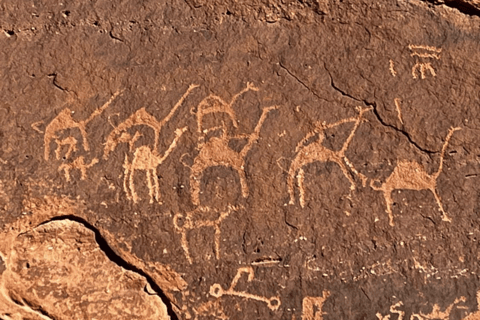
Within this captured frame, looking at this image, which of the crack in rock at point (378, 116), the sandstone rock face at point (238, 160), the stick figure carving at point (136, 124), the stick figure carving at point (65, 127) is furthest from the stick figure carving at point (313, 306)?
the stick figure carving at point (65, 127)

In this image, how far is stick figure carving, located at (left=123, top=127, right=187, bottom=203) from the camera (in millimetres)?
2039

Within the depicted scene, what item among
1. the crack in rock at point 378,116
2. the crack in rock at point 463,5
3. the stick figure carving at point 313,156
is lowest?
the stick figure carving at point 313,156

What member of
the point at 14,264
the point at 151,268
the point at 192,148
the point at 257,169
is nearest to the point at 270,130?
the point at 257,169

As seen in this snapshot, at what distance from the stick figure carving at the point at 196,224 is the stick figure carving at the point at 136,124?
0.28 metres

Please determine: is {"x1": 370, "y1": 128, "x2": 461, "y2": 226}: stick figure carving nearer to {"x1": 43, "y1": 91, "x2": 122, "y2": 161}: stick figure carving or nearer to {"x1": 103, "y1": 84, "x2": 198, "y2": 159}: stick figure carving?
{"x1": 103, "y1": 84, "x2": 198, "y2": 159}: stick figure carving

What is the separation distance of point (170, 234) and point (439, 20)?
1.30m

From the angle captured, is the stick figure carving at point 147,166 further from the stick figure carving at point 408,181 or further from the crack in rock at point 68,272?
the stick figure carving at point 408,181

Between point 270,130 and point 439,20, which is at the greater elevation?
point 439,20

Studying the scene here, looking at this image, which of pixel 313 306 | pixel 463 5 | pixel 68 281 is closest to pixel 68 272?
pixel 68 281

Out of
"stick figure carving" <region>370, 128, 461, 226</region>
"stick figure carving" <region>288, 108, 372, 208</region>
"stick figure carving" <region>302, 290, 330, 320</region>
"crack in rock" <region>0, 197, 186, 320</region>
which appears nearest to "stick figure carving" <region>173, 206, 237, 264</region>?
"crack in rock" <region>0, 197, 186, 320</region>

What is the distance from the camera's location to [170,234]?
2.03 meters

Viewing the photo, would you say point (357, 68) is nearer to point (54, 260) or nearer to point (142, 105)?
point (142, 105)

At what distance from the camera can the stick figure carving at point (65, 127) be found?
2047 mm

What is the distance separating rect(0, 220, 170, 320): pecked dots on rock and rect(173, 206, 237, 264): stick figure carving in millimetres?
208
